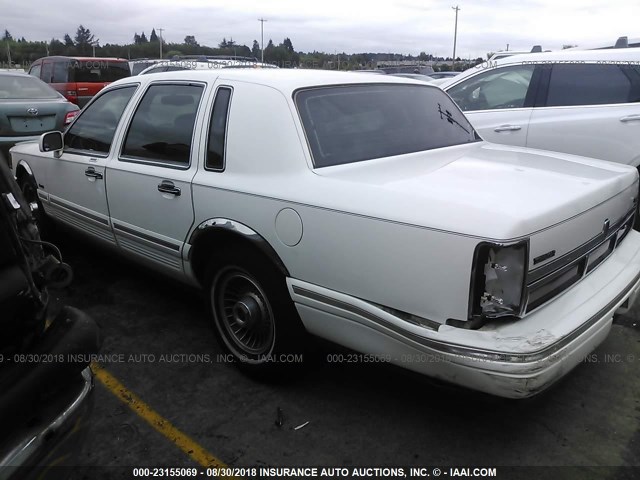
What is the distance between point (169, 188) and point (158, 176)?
161 millimetres

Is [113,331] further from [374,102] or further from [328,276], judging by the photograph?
[374,102]

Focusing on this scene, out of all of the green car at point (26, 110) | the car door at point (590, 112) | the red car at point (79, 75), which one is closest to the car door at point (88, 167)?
the green car at point (26, 110)

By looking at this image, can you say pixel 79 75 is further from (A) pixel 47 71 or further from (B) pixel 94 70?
(A) pixel 47 71

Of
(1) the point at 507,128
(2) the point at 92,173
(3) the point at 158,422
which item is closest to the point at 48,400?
(3) the point at 158,422

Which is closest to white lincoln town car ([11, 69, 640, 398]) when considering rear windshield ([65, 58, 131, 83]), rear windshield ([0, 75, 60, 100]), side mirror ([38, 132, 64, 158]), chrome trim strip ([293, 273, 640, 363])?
chrome trim strip ([293, 273, 640, 363])

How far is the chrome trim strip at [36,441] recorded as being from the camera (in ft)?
5.32

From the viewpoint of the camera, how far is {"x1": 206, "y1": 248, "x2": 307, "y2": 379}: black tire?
9.01 feet

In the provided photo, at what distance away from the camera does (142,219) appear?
3568 millimetres

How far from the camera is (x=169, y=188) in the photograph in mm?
3281

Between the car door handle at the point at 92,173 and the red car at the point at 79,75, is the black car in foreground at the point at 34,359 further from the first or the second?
the red car at the point at 79,75

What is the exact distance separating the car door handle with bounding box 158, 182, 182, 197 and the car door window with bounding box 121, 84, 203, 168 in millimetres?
132

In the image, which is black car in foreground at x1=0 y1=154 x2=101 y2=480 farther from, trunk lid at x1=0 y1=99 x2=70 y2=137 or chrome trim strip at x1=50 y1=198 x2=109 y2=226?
trunk lid at x1=0 y1=99 x2=70 y2=137

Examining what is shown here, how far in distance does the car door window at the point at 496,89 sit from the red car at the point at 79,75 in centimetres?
1039

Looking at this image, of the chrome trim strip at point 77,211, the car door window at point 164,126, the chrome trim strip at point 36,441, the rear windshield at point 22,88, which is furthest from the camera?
the rear windshield at point 22,88
